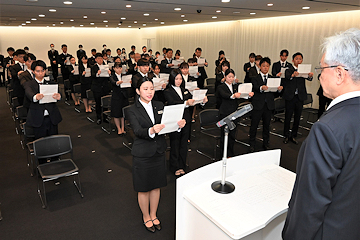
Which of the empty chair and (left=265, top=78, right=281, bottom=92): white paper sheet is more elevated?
(left=265, top=78, right=281, bottom=92): white paper sheet

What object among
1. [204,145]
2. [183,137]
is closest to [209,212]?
[183,137]

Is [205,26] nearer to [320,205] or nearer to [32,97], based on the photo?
[32,97]

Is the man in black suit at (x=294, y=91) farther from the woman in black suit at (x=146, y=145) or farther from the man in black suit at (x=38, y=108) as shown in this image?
the man in black suit at (x=38, y=108)

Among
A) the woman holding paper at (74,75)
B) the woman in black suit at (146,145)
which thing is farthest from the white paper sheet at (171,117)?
the woman holding paper at (74,75)

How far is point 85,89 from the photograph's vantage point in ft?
27.1

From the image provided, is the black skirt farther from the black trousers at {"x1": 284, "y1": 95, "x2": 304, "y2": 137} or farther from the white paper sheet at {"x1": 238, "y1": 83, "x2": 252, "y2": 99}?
the black trousers at {"x1": 284, "y1": 95, "x2": 304, "y2": 137}

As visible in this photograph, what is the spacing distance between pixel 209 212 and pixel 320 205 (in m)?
0.85

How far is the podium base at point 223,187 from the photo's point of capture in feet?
7.24

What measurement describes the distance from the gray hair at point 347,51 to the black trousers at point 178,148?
10.3ft

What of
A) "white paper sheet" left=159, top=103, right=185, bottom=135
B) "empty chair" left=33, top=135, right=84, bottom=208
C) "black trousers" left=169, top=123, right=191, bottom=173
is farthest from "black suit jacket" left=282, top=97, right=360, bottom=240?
"empty chair" left=33, top=135, right=84, bottom=208

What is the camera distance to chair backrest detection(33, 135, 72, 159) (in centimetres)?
375

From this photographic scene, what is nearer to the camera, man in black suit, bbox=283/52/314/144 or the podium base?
the podium base

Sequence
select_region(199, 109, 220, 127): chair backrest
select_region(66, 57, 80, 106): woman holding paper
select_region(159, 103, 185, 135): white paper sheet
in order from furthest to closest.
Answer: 1. select_region(66, 57, 80, 106): woman holding paper
2. select_region(199, 109, 220, 127): chair backrest
3. select_region(159, 103, 185, 135): white paper sheet

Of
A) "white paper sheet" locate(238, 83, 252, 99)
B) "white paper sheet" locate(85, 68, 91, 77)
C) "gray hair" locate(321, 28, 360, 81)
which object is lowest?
"white paper sheet" locate(238, 83, 252, 99)
